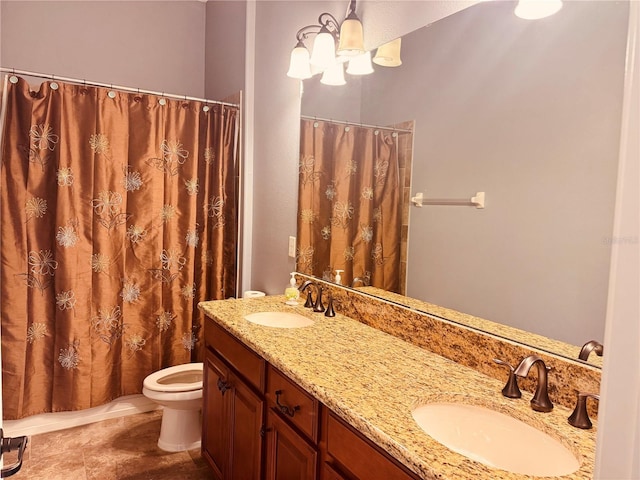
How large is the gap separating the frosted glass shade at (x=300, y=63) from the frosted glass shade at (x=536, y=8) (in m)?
1.13

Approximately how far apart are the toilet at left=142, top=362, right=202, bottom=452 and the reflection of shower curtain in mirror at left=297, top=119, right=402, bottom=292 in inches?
35.5

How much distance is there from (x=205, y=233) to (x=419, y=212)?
5.47 feet

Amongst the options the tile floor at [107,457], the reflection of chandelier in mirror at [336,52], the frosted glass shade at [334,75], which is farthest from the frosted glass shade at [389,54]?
the tile floor at [107,457]

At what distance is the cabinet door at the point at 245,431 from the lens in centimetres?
161

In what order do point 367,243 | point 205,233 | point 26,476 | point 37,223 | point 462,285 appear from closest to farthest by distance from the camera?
point 462,285
point 367,243
point 26,476
point 37,223
point 205,233

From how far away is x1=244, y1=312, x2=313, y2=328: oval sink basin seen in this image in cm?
206

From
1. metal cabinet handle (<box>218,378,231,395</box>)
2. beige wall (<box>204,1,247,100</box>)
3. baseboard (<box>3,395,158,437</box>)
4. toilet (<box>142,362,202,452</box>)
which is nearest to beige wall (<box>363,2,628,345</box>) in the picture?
metal cabinet handle (<box>218,378,231,395</box>)

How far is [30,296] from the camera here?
2461 mm

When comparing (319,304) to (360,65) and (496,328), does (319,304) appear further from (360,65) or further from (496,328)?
(360,65)

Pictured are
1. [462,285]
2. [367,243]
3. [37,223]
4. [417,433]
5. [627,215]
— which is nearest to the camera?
[627,215]

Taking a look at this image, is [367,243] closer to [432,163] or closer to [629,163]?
[432,163]

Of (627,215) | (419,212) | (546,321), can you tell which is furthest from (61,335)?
(627,215)

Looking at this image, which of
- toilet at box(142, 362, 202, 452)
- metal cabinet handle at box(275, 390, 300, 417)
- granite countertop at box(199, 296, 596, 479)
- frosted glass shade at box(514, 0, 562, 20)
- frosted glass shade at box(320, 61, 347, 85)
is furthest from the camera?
toilet at box(142, 362, 202, 452)

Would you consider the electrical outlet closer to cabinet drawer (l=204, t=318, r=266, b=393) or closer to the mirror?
cabinet drawer (l=204, t=318, r=266, b=393)
